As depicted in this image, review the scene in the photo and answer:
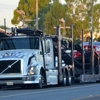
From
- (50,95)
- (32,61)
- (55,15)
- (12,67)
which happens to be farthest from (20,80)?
(55,15)

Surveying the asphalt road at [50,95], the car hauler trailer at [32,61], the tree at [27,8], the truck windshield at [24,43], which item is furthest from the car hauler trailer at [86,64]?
the tree at [27,8]

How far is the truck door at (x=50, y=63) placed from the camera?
90.3 feet

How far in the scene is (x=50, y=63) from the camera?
1121 inches

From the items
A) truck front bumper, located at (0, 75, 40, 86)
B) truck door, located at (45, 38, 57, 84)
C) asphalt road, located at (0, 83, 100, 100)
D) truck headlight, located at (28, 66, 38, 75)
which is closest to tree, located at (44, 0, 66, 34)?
truck door, located at (45, 38, 57, 84)

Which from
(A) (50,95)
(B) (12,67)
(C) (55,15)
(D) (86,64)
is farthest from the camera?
(C) (55,15)

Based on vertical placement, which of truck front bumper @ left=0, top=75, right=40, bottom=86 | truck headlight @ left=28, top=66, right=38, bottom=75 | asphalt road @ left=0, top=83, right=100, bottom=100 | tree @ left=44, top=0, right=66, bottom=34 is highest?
tree @ left=44, top=0, right=66, bottom=34

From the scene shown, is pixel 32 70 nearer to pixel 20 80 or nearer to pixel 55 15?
pixel 20 80

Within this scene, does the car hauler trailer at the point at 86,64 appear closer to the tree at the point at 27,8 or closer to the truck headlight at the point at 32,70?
the truck headlight at the point at 32,70

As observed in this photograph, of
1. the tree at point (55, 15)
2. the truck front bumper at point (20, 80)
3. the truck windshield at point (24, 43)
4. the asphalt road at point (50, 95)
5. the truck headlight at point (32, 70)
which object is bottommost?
A: the asphalt road at point (50, 95)

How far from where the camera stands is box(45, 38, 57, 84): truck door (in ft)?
90.3

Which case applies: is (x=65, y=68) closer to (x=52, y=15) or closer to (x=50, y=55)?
(x=50, y=55)

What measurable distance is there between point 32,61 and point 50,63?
256 cm

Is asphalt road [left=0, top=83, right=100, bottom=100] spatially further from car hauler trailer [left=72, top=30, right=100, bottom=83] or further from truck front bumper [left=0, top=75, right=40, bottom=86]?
car hauler trailer [left=72, top=30, right=100, bottom=83]

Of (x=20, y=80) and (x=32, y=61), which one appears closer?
(x=20, y=80)
